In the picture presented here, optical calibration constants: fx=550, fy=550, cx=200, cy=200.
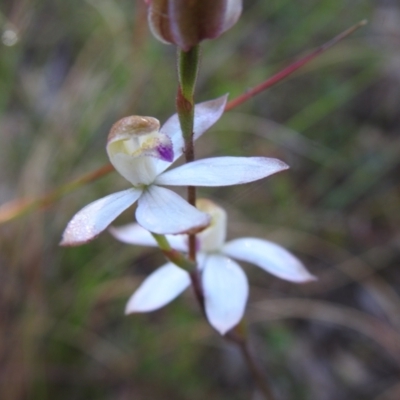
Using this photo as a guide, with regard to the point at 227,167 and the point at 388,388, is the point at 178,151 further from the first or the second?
Answer: the point at 388,388

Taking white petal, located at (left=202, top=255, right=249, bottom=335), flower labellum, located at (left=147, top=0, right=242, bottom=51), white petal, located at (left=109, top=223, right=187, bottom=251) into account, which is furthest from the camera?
white petal, located at (left=109, top=223, right=187, bottom=251)

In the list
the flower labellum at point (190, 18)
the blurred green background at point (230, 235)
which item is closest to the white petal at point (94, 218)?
the flower labellum at point (190, 18)

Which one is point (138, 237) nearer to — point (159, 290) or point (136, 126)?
point (159, 290)

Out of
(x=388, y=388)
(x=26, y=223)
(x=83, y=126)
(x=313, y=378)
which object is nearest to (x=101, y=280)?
(x=26, y=223)

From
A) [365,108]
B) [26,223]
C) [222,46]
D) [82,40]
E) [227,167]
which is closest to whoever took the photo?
[227,167]

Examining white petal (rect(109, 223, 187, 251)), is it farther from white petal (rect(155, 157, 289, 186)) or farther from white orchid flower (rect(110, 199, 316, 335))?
white petal (rect(155, 157, 289, 186))

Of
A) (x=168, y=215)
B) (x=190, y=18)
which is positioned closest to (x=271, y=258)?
(x=168, y=215)

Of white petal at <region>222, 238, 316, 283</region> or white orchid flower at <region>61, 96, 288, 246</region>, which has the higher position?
white orchid flower at <region>61, 96, 288, 246</region>

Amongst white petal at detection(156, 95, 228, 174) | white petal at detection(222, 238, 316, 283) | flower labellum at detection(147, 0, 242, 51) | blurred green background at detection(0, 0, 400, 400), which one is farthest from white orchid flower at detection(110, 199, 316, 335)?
blurred green background at detection(0, 0, 400, 400)
